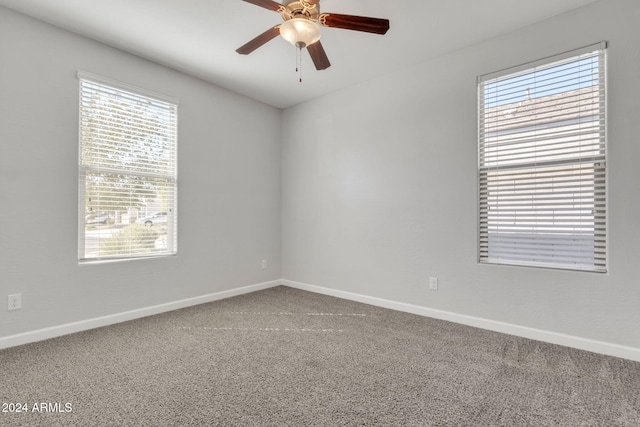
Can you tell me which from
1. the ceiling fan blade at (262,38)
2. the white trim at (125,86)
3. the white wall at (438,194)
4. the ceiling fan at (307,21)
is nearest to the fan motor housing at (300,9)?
the ceiling fan at (307,21)

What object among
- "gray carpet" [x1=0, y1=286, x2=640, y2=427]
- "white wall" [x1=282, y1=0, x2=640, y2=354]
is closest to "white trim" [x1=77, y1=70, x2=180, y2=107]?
"white wall" [x1=282, y1=0, x2=640, y2=354]

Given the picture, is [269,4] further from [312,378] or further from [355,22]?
[312,378]

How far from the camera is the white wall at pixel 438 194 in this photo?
2330 millimetres

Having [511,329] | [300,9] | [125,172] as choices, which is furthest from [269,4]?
[511,329]

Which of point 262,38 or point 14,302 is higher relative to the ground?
point 262,38

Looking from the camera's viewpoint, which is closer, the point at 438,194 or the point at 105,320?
the point at 105,320

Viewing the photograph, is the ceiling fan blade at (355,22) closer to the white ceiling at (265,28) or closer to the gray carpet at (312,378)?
the white ceiling at (265,28)

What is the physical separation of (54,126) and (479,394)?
150 inches

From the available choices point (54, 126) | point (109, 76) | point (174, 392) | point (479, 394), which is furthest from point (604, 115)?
point (54, 126)

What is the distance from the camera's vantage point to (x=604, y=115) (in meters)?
2.42

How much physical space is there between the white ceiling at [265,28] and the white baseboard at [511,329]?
2620 millimetres

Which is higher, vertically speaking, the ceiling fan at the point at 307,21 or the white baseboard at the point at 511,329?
the ceiling fan at the point at 307,21

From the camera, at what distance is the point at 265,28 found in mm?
2705

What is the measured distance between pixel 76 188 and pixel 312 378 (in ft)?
8.60
